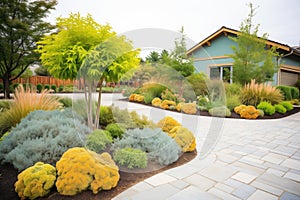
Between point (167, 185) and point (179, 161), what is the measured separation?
0.60 meters

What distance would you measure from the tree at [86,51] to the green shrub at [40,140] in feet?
2.26

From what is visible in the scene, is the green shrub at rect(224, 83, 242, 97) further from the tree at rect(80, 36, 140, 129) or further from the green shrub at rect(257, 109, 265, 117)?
the tree at rect(80, 36, 140, 129)

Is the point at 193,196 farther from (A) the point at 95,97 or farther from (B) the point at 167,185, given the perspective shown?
(A) the point at 95,97

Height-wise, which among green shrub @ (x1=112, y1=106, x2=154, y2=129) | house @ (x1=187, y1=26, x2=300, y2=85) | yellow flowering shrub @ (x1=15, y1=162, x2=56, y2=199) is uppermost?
house @ (x1=187, y1=26, x2=300, y2=85)

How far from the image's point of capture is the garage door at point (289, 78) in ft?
34.6

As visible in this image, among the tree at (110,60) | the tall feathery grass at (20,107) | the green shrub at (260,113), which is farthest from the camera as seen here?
the green shrub at (260,113)

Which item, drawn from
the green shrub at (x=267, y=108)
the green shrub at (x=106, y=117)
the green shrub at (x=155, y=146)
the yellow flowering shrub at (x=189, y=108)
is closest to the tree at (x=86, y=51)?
the green shrub at (x=155, y=146)

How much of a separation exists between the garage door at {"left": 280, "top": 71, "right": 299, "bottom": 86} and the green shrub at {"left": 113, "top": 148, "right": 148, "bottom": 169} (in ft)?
39.1

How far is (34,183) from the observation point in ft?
4.69

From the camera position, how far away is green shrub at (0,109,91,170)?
1.82m

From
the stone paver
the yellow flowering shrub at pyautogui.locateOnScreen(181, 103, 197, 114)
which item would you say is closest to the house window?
the yellow flowering shrub at pyautogui.locateOnScreen(181, 103, 197, 114)

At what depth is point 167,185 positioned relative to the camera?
1696mm

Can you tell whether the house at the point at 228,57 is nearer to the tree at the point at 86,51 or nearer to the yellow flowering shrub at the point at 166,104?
the yellow flowering shrub at the point at 166,104

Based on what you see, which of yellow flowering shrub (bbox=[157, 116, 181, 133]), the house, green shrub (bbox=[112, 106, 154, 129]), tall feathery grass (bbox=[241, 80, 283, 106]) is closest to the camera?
yellow flowering shrub (bbox=[157, 116, 181, 133])
